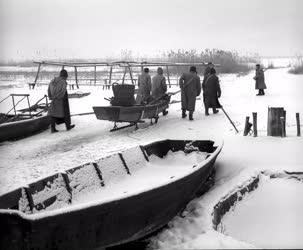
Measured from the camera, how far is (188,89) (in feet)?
40.0

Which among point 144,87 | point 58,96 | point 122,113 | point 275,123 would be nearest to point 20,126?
point 58,96

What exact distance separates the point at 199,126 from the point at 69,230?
7403 mm

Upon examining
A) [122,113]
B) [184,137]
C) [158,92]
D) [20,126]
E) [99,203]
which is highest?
[158,92]

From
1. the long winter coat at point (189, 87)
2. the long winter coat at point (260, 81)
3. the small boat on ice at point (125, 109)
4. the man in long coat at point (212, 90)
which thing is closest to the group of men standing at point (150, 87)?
the small boat on ice at point (125, 109)

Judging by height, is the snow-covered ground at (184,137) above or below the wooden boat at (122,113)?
below

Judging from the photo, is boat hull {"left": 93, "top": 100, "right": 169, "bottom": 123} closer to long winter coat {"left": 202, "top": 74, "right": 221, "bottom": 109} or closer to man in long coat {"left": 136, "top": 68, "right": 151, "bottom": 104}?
man in long coat {"left": 136, "top": 68, "right": 151, "bottom": 104}

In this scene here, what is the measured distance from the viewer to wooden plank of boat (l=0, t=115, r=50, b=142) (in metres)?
10.3

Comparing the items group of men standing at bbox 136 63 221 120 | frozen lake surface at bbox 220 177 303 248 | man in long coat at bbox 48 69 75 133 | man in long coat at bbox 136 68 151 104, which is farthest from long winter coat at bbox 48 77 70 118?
frozen lake surface at bbox 220 177 303 248

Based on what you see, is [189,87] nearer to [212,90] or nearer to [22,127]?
[212,90]

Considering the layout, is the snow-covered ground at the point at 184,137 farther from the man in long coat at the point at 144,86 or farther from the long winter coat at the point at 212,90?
the man in long coat at the point at 144,86

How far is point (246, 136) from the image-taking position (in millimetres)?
9102

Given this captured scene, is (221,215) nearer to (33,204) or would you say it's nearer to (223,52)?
(33,204)

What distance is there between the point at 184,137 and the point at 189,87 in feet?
8.52

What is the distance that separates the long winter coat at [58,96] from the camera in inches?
434
